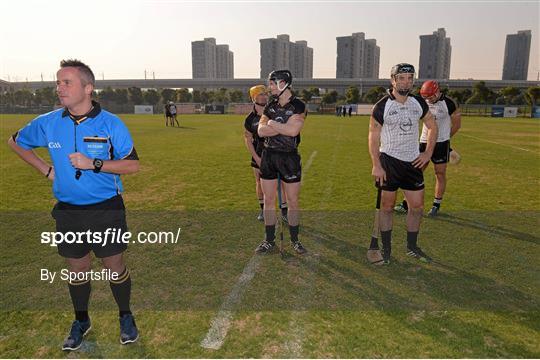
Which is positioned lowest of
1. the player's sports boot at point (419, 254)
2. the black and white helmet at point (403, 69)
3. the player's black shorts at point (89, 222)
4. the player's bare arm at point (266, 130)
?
the player's sports boot at point (419, 254)

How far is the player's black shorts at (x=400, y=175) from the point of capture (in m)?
4.58

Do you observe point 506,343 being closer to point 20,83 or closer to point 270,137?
point 270,137

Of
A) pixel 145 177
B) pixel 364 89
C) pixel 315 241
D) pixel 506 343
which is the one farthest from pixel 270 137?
pixel 364 89

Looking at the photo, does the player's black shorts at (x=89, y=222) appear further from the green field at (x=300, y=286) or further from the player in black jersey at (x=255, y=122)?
the player in black jersey at (x=255, y=122)

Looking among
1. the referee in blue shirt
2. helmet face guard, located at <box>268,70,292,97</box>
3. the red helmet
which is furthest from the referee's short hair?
the red helmet

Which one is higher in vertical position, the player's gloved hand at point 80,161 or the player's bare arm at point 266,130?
the player's bare arm at point 266,130

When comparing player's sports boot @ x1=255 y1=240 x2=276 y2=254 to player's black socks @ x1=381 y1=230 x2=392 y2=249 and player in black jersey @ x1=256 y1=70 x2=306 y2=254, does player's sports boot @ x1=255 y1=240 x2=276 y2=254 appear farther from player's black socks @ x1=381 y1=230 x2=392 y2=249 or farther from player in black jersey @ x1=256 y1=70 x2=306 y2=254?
player's black socks @ x1=381 y1=230 x2=392 y2=249

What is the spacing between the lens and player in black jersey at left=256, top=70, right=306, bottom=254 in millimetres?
4543

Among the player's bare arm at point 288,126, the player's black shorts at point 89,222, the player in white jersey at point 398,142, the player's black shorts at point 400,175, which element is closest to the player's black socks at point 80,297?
the player's black shorts at point 89,222

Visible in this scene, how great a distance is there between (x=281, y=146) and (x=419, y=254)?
7.46 ft

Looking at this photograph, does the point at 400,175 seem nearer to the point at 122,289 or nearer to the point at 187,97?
the point at 122,289

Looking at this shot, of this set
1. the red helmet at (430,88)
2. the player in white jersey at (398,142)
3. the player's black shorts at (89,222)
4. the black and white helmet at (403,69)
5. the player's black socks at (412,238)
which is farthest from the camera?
the red helmet at (430,88)

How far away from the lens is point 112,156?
2.99 metres

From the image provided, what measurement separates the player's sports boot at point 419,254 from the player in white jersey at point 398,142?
0.06 ft
